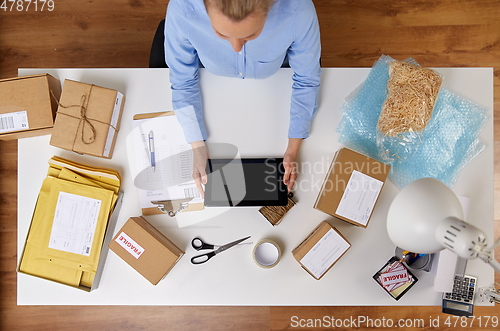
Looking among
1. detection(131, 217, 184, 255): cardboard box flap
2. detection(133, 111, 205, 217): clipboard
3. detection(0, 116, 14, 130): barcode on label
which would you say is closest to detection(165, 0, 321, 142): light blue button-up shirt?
detection(133, 111, 205, 217): clipboard

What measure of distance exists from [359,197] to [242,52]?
60 cm

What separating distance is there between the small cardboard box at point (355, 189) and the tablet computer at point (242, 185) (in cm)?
15

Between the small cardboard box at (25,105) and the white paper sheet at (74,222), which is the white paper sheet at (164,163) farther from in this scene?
the small cardboard box at (25,105)

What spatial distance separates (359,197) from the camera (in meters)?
0.98

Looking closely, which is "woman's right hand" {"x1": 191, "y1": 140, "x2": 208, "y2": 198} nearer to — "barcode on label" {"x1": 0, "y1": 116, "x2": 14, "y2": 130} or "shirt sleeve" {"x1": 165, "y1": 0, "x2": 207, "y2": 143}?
"shirt sleeve" {"x1": 165, "y1": 0, "x2": 207, "y2": 143}

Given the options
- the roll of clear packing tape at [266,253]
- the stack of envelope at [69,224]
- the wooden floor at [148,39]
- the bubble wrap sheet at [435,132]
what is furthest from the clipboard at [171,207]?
the wooden floor at [148,39]

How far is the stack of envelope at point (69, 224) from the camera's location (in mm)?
1000

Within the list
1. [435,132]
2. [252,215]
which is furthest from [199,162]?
[435,132]

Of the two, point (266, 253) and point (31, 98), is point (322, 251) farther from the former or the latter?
point (31, 98)

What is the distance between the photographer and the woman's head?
1.86 feet

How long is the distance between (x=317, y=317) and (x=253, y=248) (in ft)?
3.05

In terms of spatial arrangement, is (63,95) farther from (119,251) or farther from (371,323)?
(371,323)

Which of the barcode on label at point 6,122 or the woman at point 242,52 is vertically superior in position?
the woman at point 242,52

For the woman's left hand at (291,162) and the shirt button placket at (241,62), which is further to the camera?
the woman's left hand at (291,162)
